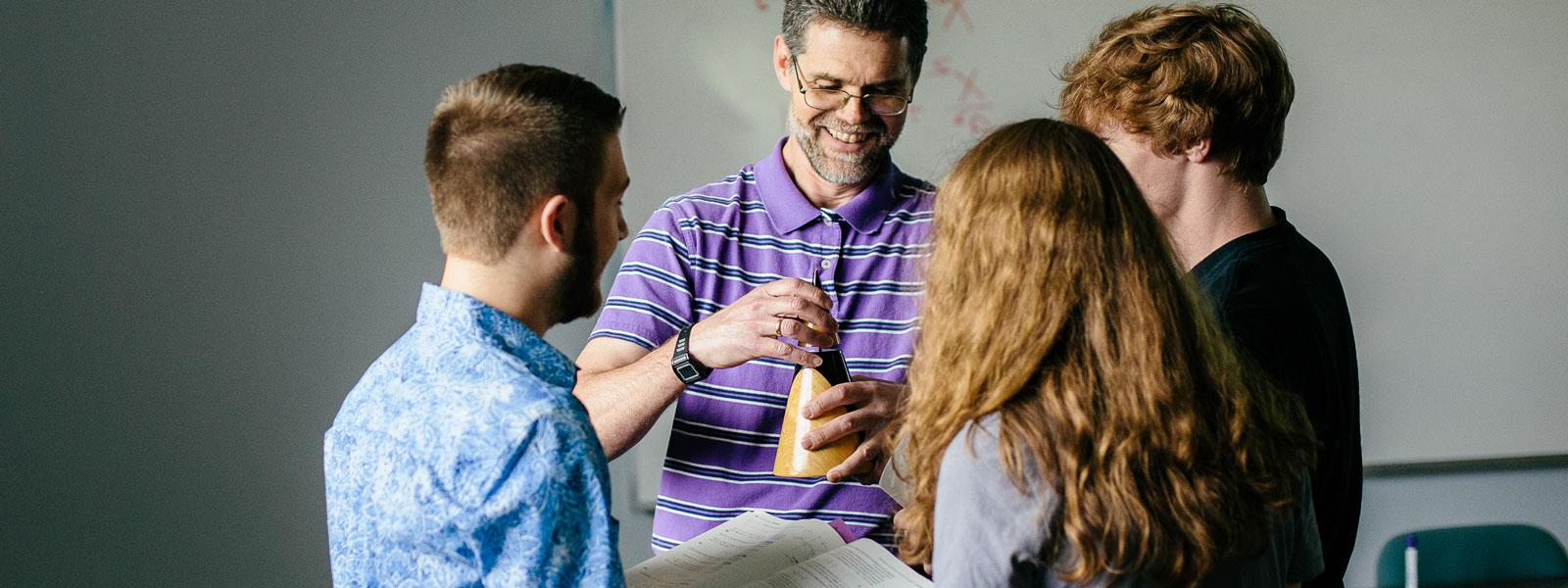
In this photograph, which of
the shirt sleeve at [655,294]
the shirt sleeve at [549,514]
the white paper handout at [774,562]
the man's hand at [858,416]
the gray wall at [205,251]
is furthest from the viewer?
the gray wall at [205,251]

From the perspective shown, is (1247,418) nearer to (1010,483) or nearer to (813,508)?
(1010,483)

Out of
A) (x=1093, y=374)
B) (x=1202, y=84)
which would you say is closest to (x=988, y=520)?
(x=1093, y=374)

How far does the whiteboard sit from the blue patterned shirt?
163 centimetres

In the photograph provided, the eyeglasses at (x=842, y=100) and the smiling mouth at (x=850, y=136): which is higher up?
the eyeglasses at (x=842, y=100)

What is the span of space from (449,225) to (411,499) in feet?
0.78

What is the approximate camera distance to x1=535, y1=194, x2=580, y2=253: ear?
3.00 feet

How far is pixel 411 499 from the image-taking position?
0.79m

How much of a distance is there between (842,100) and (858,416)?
456 mm

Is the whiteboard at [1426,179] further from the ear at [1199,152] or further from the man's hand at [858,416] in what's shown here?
the man's hand at [858,416]

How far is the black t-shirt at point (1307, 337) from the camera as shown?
1.10m

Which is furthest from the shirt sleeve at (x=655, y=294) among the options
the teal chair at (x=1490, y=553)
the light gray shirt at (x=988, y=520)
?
the teal chair at (x=1490, y=553)

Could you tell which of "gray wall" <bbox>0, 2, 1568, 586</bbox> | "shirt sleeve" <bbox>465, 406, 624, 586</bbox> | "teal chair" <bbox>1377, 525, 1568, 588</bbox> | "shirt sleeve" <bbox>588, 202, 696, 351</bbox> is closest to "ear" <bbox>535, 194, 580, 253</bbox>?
"shirt sleeve" <bbox>465, 406, 624, 586</bbox>

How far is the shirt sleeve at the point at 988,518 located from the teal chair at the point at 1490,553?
1.78 metres

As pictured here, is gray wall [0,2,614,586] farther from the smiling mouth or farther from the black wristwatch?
the black wristwatch
